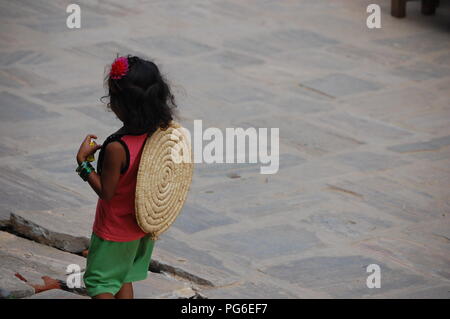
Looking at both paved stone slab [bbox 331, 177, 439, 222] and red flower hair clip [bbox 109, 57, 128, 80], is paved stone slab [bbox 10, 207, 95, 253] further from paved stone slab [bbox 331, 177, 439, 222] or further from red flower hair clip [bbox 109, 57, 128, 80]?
paved stone slab [bbox 331, 177, 439, 222]

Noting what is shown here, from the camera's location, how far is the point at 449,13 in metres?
10.7

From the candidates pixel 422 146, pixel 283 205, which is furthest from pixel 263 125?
pixel 283 205

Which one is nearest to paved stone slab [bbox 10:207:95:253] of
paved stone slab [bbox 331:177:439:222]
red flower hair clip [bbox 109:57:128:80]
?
red flower hair clip [bbox 109:57:128:80]

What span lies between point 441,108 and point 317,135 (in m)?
1.33

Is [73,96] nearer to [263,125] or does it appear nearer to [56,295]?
[263,125]

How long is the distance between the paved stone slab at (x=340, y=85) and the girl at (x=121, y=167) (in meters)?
Result: 4.31

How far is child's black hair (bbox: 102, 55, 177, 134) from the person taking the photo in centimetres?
375

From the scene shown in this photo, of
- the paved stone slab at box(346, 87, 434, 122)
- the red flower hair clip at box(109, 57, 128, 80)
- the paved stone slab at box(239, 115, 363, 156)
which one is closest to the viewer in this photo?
the red flower hair clip at box(109, 57, 128, 80)

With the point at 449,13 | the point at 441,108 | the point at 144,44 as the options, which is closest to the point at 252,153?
the point at 441,108

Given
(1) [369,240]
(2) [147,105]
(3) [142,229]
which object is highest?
(2) [147,105]

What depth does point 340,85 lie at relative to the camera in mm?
8227

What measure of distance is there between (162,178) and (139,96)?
356 mm

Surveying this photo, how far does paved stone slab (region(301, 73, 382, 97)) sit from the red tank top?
4.33 m

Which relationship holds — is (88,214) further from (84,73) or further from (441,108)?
(441,108)
